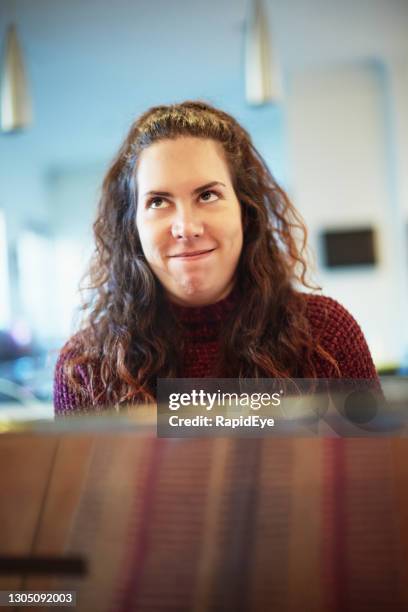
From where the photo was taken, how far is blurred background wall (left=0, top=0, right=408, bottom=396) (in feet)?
9.49

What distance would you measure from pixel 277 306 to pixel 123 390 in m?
0.18

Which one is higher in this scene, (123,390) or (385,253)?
(385,253)

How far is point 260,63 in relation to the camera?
1941 millimetres

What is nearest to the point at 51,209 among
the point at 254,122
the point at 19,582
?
the point at 254,122

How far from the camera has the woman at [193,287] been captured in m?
0.55

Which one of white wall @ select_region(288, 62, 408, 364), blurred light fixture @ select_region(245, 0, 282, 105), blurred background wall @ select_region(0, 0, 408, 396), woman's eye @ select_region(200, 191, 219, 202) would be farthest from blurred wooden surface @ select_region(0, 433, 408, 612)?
white wall @ select_region(288, 62, 408, 364)

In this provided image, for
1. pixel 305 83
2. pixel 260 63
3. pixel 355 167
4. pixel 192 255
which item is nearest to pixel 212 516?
pixel 192 255

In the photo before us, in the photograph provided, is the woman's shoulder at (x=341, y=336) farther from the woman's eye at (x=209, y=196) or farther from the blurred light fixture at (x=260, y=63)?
the blurred light fixture at (x=260, y=63)

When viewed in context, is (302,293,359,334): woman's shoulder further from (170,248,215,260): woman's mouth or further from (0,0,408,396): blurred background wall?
(0,0,408,396): blurred background wall

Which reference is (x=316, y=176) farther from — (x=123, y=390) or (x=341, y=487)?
(x=341, y=487)

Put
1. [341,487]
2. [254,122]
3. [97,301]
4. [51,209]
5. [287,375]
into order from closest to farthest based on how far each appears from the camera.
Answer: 1. [341,487]
2. [287,375]
3. [97,301]
4. [254,122]
5. [51,209]

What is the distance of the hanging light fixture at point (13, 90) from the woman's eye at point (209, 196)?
1587 mm

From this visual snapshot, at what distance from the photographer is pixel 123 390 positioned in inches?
21.5

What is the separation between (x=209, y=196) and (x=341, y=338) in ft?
0.61
